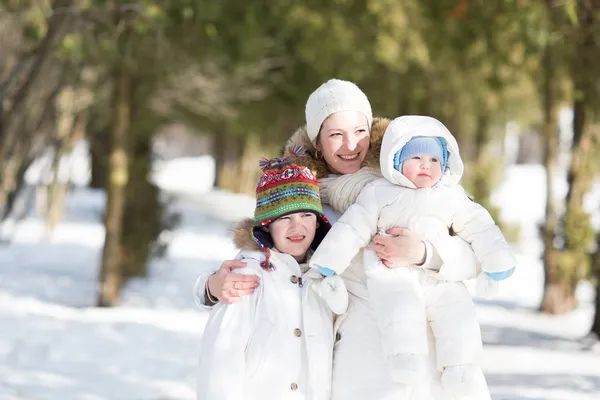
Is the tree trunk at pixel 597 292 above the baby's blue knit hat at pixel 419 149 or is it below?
above

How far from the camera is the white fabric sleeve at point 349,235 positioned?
268cm

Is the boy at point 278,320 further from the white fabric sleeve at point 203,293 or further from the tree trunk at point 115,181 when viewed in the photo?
the tree trunk at point 115,181

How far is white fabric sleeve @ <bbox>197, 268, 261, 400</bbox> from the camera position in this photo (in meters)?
2.67

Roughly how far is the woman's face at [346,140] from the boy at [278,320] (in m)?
0.13

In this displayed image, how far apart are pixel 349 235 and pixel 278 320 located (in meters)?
0.37

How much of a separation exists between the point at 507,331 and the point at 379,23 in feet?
17.2

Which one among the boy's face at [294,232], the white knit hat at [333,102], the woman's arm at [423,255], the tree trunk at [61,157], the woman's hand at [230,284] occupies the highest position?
the tree trunk at [61,157]

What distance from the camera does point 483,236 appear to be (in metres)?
2.70

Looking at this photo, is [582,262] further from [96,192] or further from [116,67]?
[96,192]

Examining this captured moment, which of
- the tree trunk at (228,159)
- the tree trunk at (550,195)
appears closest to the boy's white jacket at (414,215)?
the tree trunk at (550,195)

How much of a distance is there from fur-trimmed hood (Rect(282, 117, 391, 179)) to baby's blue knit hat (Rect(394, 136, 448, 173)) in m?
0.18

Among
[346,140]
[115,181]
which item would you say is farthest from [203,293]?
[115,181]

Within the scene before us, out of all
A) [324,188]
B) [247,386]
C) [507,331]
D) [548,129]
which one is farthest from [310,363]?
[548,129]

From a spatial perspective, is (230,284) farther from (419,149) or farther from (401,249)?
(419,149)
